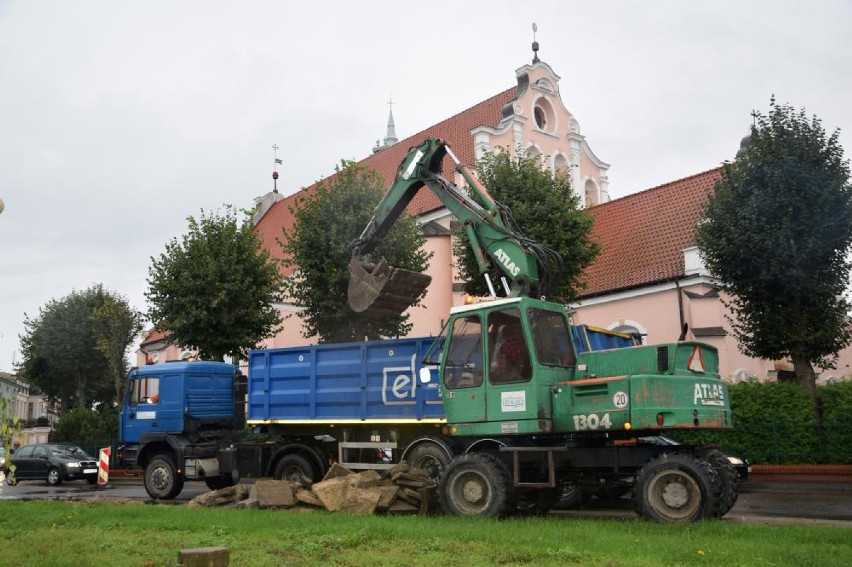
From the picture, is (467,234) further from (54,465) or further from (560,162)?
(560,162)

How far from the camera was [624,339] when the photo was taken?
1445 cm

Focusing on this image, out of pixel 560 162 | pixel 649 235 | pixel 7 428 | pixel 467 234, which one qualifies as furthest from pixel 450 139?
pixel 7 428

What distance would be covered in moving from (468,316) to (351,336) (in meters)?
12.7

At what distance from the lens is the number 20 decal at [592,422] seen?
35.4ft

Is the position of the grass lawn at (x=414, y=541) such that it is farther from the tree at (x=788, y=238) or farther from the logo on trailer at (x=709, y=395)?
the tree at (x=788, y=238)

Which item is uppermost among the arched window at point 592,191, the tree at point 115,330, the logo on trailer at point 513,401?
the arched window at point 592,191

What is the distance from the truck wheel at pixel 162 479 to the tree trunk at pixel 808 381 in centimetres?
1553

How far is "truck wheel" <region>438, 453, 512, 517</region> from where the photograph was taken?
1102 cm

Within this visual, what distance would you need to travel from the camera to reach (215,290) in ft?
85.6

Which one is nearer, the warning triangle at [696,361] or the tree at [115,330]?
the warning triangle at [696,361]

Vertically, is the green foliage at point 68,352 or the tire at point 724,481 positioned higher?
the green foliage at point 68,352

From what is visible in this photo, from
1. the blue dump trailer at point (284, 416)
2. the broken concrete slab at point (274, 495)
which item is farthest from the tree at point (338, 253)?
the broken concrete slab at point (274, 495)

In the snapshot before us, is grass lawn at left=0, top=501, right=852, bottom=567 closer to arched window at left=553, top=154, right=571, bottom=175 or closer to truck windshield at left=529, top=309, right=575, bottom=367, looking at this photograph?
truck windshield at left=529, top=309, right=575, bottom=367

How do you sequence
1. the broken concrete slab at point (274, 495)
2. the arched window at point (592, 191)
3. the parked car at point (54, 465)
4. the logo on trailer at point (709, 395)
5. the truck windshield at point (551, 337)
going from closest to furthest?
the logo on trailer at point (709, 395) → the truck windshield at point (551, 337) → the broken concrete slab at point (274, 495) → the parked car at point (54, 465) → the arched window at point (592, 191)
